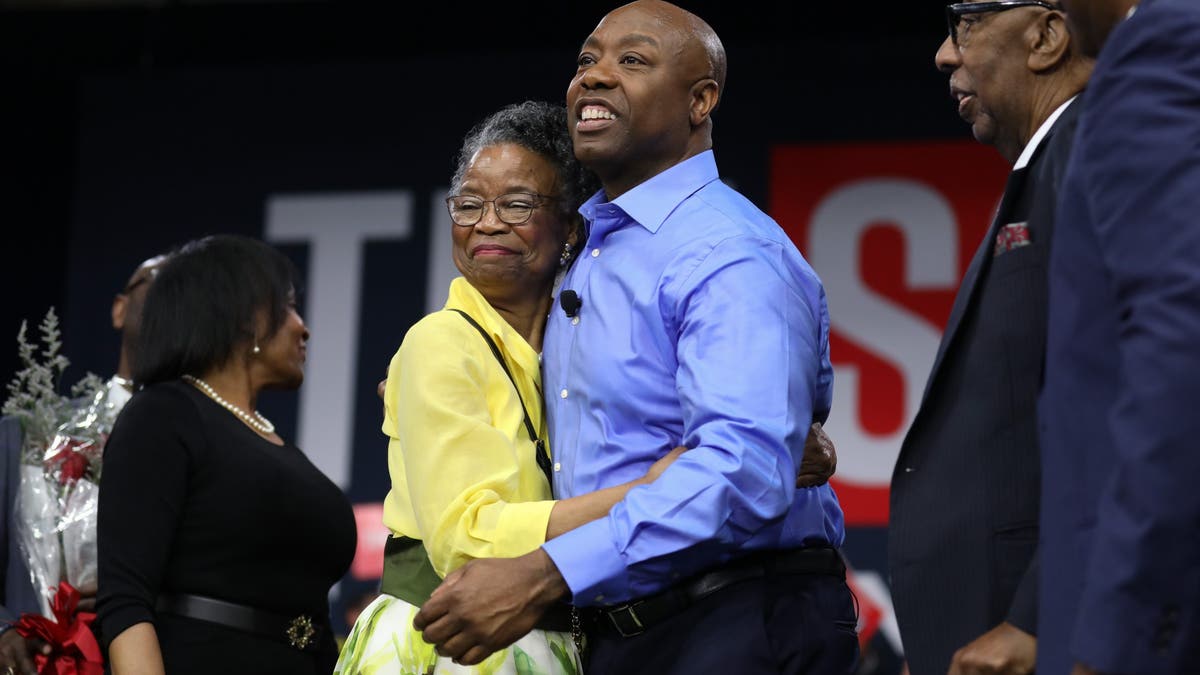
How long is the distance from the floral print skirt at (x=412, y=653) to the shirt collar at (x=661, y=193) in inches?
25.9

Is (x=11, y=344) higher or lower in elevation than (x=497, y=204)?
lower

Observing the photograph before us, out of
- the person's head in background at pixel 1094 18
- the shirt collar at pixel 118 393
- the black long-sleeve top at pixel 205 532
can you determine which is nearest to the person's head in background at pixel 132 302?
the shirt collar at pixel 118 393

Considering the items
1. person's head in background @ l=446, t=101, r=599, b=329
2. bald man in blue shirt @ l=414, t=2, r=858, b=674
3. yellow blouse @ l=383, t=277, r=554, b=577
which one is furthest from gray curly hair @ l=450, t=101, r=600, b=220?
yellow blouse @ l=383, t=277, r=554, b=577

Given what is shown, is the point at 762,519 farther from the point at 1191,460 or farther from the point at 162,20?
the point at 162,20

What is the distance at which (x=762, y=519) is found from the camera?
6.61 ft

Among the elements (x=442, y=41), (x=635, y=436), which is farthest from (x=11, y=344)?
(x=635, y=436)

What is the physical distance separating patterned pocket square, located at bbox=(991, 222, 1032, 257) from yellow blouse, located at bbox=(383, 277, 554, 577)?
0.72m

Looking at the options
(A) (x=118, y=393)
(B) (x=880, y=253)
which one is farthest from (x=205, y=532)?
(B) (x=880, y=253)

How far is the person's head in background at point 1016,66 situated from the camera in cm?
200

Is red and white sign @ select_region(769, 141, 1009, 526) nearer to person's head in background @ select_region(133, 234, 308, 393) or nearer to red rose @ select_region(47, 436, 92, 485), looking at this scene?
person's head in background @ select_region(133, 234, 308, 393)

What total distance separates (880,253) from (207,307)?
3601mm

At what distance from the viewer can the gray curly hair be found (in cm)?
257

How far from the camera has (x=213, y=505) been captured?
3.02 m

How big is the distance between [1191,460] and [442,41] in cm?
570
